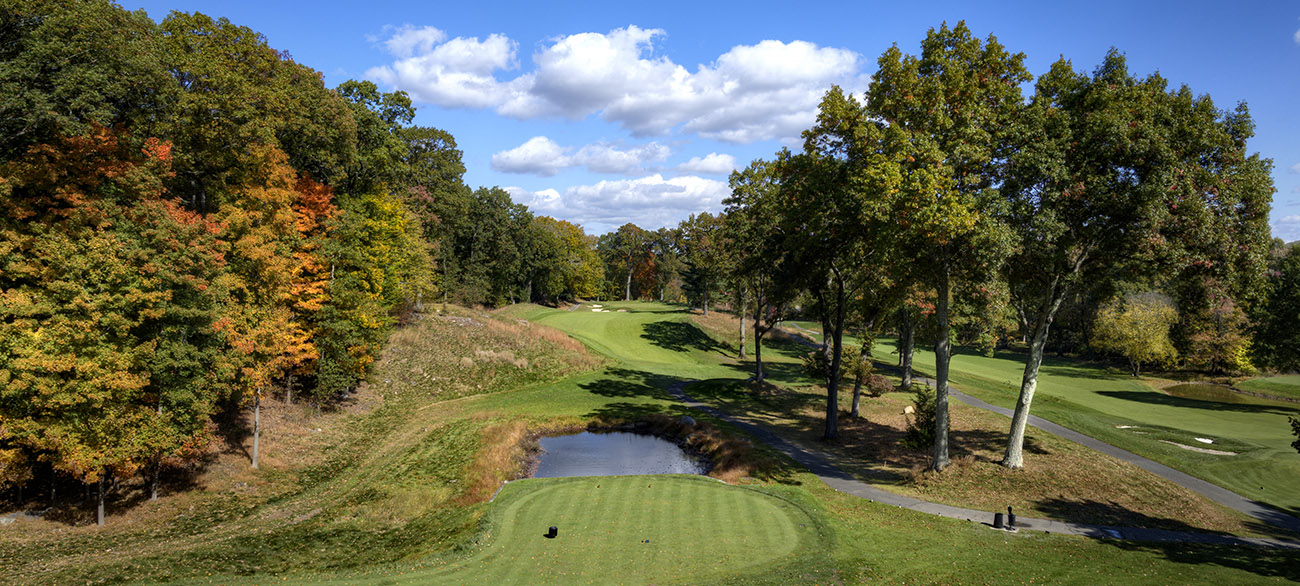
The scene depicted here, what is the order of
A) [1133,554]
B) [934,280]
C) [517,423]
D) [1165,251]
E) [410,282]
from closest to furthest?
[1133,554] < [1165,251] < [934,280] < [517,423] < [410,282]

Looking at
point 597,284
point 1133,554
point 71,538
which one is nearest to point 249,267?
point 71,538

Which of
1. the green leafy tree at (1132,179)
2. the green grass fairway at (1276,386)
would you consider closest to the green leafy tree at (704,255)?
the green leafy tree at (1132,179)

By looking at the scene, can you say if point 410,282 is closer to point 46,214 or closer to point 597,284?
point 46,214

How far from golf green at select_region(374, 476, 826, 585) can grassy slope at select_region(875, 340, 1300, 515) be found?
765 inches

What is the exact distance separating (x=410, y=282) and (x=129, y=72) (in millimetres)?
22386

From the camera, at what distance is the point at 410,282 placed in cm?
4338

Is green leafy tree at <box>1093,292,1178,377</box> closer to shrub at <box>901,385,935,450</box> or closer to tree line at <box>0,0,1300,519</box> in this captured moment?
tree line at <box>0,0,1300,519</box>

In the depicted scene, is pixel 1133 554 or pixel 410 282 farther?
pixel 410 282

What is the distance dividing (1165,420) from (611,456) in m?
37.2

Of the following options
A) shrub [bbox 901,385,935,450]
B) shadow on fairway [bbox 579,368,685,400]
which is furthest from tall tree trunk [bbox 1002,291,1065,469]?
shadow on fairway [bbox 579,368,685,400]

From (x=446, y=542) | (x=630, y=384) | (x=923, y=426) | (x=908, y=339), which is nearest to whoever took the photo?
(x=446, y=542)

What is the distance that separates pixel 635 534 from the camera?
1596 cm

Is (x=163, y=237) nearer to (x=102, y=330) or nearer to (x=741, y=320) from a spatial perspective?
(x=102, y=330)

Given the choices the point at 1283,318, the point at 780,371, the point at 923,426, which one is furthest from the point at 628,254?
the point at 923,426
